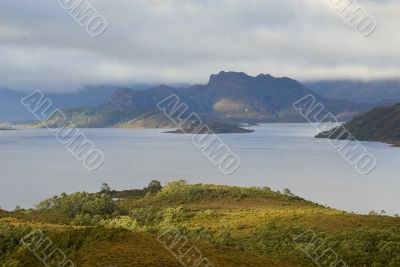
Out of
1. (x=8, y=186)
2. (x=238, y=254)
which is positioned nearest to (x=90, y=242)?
(x=238, y=254)

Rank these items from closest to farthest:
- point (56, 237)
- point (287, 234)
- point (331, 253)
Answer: point (56, 237) < point (331, 253) < point (287, 234)

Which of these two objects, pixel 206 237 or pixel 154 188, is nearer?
pixel 206 237

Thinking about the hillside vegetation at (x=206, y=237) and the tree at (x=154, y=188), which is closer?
the hillside vegetation at (x=206, y=237)

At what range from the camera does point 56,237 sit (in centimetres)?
2977

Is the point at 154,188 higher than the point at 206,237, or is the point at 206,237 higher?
the point at 154,188

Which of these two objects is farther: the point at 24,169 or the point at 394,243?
the point at 24,169

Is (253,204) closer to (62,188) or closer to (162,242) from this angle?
(162,242)

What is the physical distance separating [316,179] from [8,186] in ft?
331

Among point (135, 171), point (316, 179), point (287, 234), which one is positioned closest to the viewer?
point (287, 234)

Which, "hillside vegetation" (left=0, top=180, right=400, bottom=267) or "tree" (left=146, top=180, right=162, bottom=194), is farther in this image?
"tree" (left=146, top=180, right=162, bottom=194)

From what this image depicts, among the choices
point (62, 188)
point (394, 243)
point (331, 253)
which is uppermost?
point (394, 243)

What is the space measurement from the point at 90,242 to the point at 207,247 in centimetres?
757

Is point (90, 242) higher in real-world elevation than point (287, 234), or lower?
lower

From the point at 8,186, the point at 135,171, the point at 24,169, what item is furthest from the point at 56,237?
the point at 24,169
